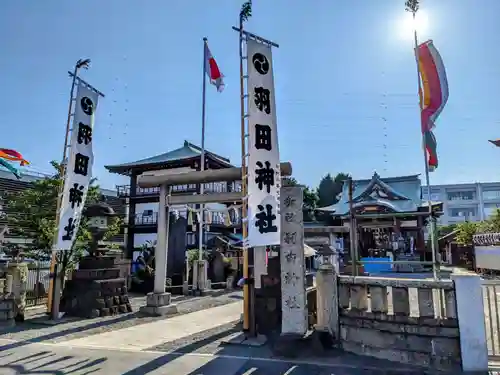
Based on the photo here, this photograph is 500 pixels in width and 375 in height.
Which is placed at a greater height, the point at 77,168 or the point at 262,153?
the point at 77,168

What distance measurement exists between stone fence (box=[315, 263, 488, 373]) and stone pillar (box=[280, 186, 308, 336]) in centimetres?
37

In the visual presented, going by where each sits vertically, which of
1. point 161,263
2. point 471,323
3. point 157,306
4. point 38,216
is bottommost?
point 157,306

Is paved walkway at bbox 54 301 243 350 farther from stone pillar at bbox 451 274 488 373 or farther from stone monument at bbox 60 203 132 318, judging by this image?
stone pillar at bbox 451 274 488 373

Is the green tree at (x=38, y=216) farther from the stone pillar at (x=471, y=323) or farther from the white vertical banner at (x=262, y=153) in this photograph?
the stone pillar at (x=471, y=323)

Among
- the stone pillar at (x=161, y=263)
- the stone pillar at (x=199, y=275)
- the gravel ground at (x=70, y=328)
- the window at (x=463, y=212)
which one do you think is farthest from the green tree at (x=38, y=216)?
the window at (x=463, y=212)

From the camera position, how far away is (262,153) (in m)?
7.59

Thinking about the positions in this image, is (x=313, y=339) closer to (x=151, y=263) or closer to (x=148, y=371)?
(x=148, y=371)

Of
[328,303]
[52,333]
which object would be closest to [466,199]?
[328,303]

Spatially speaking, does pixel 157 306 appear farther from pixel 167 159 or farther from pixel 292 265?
pixel 167 159

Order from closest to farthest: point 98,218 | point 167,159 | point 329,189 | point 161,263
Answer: point 98,218 → point 161,263 → point 167,159 → point 329,189

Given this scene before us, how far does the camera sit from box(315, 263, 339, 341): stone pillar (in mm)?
6477

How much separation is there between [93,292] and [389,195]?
25130 millimetres

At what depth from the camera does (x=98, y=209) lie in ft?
34.9

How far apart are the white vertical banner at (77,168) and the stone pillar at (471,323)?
873cm
